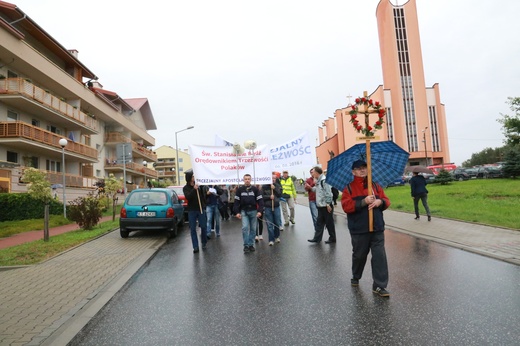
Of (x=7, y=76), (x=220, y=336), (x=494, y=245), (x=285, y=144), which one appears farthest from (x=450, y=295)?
(x=7, y=76)

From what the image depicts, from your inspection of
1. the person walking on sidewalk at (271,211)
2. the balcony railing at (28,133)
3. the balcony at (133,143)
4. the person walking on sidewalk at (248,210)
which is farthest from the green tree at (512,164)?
the balcony railing at (28,133)

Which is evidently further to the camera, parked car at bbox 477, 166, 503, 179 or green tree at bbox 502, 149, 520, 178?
parked car at bbox 477, 166, 503, 179

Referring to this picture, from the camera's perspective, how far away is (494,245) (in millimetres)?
7551

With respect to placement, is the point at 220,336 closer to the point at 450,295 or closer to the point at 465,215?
the point at 450,295

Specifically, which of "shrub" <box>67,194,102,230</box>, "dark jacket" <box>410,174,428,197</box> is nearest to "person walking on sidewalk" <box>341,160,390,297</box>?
"dark jacket" <box>410,174,428,197</box>

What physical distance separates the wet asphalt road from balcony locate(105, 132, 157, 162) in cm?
3209

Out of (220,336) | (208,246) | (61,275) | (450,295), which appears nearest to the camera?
(220,336)

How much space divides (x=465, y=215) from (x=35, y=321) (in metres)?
12.7

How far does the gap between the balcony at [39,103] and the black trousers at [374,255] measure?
24.0 m

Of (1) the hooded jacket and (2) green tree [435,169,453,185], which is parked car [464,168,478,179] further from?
(1) the hooded jacket

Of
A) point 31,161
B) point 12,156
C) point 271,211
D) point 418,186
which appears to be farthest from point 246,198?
point 31,161

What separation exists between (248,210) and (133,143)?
4072 cm

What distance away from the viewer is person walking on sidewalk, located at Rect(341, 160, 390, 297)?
4688 millimetres

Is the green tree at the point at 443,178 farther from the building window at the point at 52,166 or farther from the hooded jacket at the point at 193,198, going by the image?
the building window at the point at 52,166
